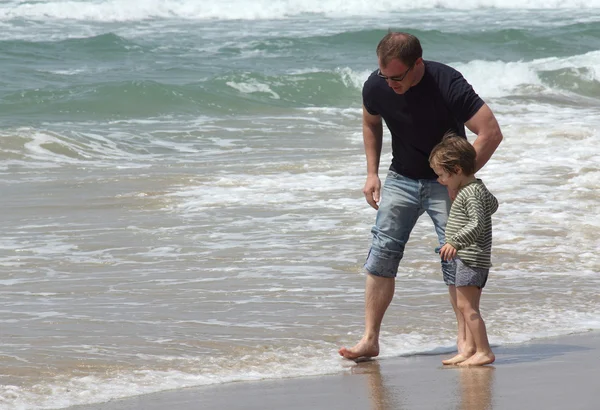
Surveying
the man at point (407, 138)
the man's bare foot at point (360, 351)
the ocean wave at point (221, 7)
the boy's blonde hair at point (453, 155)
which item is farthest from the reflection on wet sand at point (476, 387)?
the ocean wave at point (221, 7)

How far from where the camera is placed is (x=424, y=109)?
15.7 ft

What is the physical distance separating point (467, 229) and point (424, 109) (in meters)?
0.56

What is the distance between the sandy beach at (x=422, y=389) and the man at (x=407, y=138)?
0.27 meters

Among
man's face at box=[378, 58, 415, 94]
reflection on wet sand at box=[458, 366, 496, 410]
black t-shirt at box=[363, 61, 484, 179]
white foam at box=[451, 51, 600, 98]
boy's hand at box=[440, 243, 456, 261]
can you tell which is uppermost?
man's face at box=[378, 58, 415, 94]

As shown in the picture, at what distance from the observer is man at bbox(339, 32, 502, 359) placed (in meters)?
4.69

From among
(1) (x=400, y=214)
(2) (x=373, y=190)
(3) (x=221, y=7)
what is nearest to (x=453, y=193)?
(1) (x=400, y=214)

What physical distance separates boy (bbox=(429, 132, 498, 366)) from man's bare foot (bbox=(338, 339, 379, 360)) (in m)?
0.42

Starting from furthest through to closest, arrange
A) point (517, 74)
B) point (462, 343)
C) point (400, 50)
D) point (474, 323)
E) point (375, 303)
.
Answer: point (517, 74)
point (375, 303)
point (462, 343)
point (474, 323)
point (400, 50)

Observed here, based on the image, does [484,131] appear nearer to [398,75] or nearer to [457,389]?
[398,75]

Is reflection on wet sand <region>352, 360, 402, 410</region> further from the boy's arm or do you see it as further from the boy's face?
the boy's face

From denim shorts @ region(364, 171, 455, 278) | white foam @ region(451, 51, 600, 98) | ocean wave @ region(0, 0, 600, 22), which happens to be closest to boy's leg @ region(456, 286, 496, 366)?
denim shorts @ region(364, 171, 455, 278)

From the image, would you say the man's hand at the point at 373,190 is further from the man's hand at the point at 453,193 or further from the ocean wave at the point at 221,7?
the ocean wave at the point at 221,7

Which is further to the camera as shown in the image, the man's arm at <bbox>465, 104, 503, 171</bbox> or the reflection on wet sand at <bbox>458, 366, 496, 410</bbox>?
the man's arm at <bbox>465, 104, 503, 171</bbox>

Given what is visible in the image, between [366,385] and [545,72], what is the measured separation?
64.6 feet
